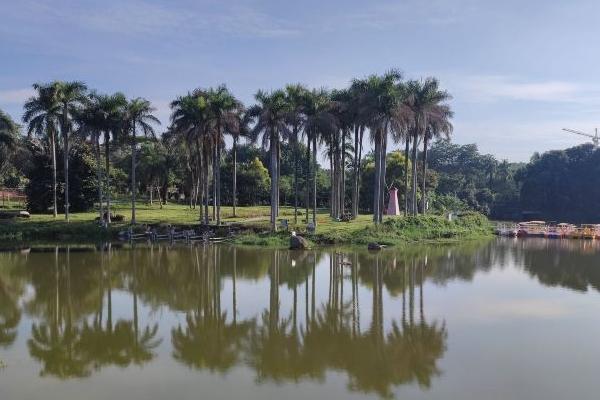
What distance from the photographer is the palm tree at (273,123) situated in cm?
4516

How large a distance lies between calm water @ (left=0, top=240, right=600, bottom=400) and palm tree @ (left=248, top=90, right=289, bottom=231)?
44.2 ft

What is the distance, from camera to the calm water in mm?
13047

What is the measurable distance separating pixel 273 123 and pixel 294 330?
96.4 ft

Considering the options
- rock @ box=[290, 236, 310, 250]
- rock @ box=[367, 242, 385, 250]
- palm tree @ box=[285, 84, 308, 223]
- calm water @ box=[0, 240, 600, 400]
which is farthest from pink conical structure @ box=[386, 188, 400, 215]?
calm water @ box=[0, 240, 600, 400]

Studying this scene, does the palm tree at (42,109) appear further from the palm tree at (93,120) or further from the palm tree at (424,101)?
the palm tree at (424,101)

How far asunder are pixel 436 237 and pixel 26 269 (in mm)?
32442

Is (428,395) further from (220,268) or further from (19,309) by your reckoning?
(220,268)

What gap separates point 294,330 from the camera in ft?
59.7

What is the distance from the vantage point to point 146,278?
27891mm

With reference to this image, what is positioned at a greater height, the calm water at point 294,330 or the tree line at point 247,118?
the tree line at point 247,118

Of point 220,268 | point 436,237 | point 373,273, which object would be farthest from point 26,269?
point 436,237

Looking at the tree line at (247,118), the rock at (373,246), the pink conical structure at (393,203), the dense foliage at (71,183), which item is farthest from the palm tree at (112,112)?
the pink conical structure at (393,203)

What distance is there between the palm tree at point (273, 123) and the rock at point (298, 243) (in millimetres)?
4738

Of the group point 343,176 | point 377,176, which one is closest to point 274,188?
point 377,176
